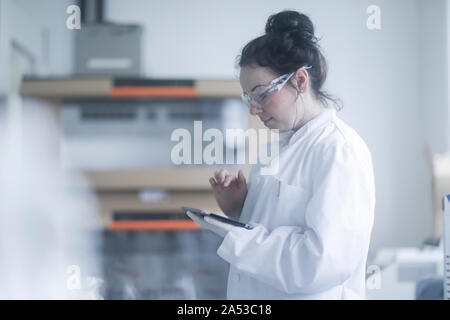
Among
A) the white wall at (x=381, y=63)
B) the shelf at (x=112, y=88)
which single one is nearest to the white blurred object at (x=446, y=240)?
the white wall at (x=381, y=63)

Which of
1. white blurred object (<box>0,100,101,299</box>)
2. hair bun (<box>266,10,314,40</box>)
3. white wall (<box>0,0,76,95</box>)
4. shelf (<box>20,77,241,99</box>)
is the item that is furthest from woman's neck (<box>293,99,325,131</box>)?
white blurred object (<box>0,100,101,299</box>)

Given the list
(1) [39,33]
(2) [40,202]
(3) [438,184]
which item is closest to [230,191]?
(3) [438,184]

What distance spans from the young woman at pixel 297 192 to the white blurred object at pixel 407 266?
391 millimetres

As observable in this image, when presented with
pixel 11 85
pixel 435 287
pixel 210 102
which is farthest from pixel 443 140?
pixel 11 85

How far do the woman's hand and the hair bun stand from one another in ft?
0.79

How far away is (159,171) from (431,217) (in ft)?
2.96

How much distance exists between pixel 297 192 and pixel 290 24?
276 millimetres

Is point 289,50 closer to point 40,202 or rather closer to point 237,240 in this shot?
point 237,240

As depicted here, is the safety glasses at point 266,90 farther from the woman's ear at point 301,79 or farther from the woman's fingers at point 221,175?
the woman's fingers at point 221,175

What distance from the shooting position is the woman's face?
71 centimetres

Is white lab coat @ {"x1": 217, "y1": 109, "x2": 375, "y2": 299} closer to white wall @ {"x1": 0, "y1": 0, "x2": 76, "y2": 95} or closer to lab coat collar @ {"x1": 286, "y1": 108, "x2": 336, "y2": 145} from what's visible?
lab coat collar @ {"x1": 286, "y1": 108, "x2": 336, "y2": 145}

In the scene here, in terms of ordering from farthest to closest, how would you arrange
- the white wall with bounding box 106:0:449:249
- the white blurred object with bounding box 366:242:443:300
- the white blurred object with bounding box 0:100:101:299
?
1. the white blurred object with bounding box 0:100:101:299
2. the white blurred object with bounding box 366:242:443:300
3. the white wall with bounding box 106:0:449:249

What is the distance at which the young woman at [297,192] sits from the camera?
625mm

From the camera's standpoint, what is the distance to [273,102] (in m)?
0.72
